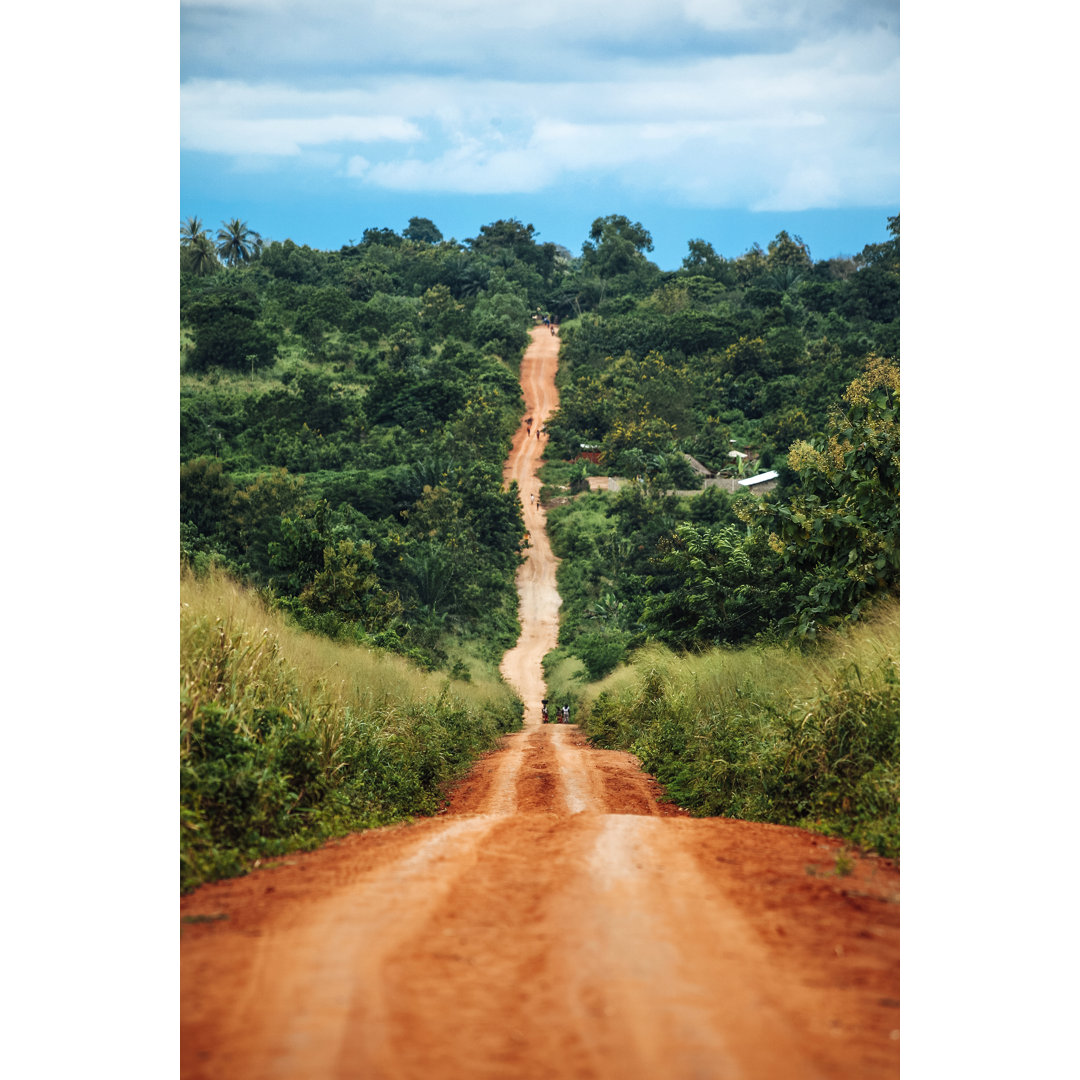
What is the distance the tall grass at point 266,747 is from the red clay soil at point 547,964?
31cm

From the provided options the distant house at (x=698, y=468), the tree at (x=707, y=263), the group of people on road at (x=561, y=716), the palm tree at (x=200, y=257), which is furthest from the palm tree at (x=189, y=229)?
the tree at (x=707, y=263)

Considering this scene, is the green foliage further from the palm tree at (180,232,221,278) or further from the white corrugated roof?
the white corrugated roof

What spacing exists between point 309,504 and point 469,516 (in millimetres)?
10089

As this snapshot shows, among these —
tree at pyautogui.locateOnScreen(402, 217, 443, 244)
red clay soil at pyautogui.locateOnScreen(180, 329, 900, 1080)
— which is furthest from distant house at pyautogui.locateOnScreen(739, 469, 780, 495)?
tree at pyautogui.locateOnScreen(402, 217, 443, 244)

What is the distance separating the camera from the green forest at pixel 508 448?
323 inches

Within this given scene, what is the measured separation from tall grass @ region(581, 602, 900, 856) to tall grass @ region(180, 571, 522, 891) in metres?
2.55

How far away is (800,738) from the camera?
18.6ft

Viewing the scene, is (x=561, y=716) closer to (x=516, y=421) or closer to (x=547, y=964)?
(x=547, y=964)

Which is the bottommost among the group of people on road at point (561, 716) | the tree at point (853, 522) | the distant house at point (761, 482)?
the group of people on road at point (561, 716)

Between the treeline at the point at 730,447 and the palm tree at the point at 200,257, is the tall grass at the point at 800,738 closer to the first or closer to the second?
Answer: the treeline at the point at 730,447

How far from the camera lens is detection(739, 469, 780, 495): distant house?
101 ft

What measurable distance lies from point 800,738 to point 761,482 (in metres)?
26.4
